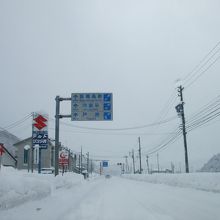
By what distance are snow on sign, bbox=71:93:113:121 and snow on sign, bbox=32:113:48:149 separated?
4.30 metres

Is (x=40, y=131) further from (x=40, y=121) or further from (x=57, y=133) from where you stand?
(x=57, y=133)

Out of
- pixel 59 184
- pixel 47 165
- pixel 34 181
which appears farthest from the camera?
pixel 47 165

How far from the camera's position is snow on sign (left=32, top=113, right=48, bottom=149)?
2075cm

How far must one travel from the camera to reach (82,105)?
83.1ft

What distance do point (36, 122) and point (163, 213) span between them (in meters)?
12.4

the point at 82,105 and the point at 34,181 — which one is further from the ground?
the point at 82,105

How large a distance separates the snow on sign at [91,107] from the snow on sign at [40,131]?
4.30 m

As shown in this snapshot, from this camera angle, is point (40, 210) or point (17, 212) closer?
point (17, 212)

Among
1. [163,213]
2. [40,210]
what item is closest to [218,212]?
[163,213]

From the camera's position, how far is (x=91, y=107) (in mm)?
25391

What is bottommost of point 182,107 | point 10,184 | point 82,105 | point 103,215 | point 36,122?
point 103,215

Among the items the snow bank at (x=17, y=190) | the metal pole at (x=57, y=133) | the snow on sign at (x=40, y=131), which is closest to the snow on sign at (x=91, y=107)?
the metal pole at (x=57, y=133)

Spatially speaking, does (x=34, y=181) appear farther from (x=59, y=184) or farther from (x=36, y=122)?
(x=59, y=184)

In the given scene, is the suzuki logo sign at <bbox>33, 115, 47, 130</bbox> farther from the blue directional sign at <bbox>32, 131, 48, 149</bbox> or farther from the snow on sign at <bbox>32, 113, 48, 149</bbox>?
the blue directional sign at <bbox>32, 131, 48, 149</bbox>
